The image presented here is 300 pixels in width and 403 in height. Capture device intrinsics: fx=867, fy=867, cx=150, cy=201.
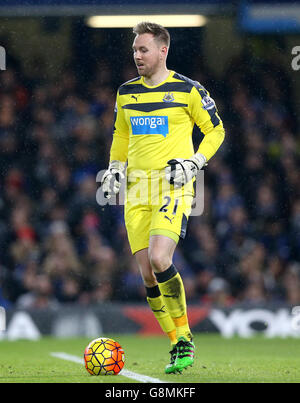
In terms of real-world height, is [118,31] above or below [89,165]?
above

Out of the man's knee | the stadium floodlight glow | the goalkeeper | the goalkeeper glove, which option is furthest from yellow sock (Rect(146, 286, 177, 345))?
the stadium floodlight glow

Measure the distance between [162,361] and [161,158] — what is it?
6.65 ft

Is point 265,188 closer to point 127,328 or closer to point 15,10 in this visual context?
point 127,328

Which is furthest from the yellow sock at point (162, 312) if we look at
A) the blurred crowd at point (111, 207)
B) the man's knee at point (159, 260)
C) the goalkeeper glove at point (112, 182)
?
the blurred crowd at point (111, 207)

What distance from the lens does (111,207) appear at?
12648mm

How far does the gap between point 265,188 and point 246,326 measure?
8.63 feet

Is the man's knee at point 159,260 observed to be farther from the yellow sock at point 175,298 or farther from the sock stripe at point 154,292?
the sock stripe at point 154,292

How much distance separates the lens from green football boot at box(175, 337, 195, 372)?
6121 millimetres

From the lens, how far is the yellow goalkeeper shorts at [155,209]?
6.18 meters

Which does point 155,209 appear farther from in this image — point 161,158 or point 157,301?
point 157,301

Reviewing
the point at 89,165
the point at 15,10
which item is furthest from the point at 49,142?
the point at 15,10

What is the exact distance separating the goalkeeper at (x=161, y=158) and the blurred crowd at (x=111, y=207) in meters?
5.27

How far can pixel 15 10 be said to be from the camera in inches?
486
